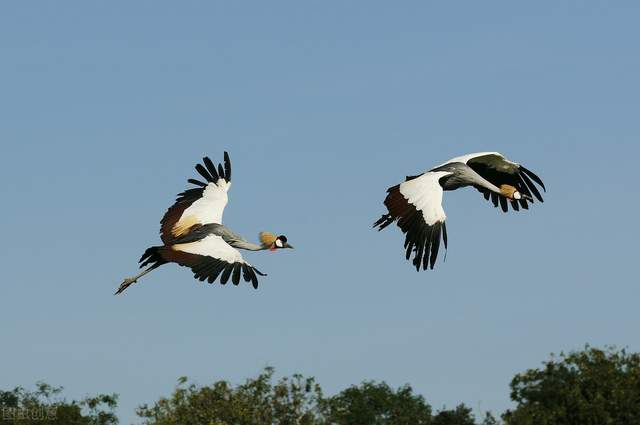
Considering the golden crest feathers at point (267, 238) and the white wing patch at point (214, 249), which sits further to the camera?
the golden crest feathers at point (267, 238)

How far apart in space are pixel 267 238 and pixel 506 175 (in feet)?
18.1

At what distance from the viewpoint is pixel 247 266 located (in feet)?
91.9

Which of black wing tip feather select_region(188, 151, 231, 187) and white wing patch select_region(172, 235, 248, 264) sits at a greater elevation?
black wing tip feather select_region(188, 151, 231, 187)

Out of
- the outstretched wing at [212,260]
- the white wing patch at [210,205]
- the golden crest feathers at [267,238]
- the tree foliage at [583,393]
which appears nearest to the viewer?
the outstretched wing at [212,260]

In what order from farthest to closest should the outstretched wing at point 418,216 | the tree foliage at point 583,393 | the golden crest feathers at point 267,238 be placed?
the tree foliage at point 583,393
the golden crest feathers at point 267,238
the outstretched wing at point 418,216

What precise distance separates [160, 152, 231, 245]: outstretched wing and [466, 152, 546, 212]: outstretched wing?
5922 mm

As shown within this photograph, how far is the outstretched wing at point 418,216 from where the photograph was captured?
84.5ft

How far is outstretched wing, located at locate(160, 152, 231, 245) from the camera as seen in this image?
31.2m

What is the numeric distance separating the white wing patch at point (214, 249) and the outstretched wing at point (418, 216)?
3.24 m

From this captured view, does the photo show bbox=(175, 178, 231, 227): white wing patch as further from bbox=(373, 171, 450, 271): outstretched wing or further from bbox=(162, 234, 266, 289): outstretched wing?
bbox=(373, 171, 450, 271): outstretched wing

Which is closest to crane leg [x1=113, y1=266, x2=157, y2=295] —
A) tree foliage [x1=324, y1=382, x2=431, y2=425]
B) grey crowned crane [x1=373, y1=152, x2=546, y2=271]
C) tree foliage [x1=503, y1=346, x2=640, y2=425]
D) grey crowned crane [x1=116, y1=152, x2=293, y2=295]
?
grey crowned crane [x1=116, y1=152, x2=293, y2=295]

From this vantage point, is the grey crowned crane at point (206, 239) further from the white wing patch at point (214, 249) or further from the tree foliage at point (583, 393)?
the tree foliage at point (583, 393)

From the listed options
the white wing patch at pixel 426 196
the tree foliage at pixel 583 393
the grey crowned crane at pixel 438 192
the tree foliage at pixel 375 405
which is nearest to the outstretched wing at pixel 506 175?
the grey crowned crane at pixel 438 192

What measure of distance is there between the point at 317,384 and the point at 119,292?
115ft
